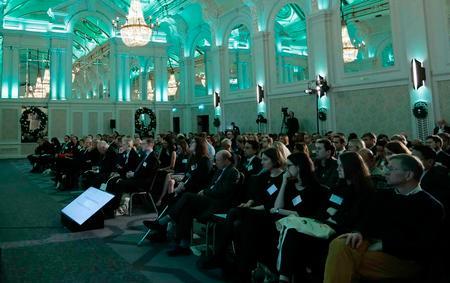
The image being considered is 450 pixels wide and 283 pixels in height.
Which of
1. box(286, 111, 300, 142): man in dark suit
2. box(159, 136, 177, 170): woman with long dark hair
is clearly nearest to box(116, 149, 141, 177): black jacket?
box(159, 136, 177, 170): woman with long dark hair

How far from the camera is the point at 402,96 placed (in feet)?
30.0

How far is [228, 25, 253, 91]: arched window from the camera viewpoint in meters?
15.6

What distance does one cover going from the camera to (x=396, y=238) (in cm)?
201

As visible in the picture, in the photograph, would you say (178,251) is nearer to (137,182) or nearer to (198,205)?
(198,205)

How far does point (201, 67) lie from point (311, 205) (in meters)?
17.5

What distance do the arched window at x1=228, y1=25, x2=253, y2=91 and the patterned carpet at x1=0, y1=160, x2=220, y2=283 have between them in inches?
440

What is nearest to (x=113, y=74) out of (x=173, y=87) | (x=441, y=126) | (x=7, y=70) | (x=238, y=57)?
(x=173, y=87)

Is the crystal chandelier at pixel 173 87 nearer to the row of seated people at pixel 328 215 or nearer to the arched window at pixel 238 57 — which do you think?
the arched window at pixel 238 57

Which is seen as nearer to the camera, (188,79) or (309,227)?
(309,227)

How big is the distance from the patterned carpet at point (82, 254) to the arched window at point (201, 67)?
13815 mm

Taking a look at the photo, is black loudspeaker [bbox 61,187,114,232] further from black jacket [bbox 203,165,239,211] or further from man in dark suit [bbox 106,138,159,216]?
black jacket [bbox 203,165,239,211]

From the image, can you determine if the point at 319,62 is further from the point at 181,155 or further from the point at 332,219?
the point at 332,219

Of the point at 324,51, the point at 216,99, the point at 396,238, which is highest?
the point at 324,51

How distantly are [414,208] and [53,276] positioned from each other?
293cm
